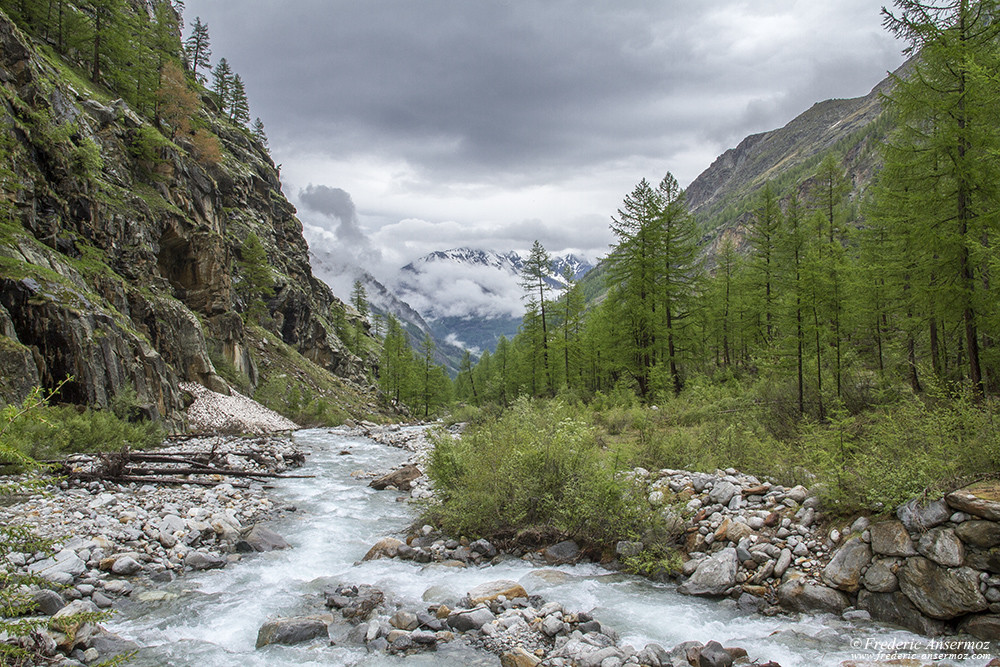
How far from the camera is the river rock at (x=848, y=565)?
6.96 m

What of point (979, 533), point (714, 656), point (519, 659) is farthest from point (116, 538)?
point (979, 533)

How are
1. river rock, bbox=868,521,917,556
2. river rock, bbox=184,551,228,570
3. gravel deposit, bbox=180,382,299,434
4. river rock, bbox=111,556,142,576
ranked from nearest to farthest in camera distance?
river rock, bbox=868,521,917,556 → river rock, bbox=111,556,142,576 → river rock, bbox=184,551,228,570 → gravel deposit, bbox=180,382,299,434

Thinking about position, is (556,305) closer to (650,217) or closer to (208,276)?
(650,217)

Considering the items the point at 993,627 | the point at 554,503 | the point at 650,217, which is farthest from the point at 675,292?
the point at 993,627

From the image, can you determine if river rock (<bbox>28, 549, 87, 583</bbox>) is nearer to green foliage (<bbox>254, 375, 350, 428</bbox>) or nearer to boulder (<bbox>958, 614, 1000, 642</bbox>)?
boulder (<bbox>958, 614, 1000, 642</bbox>)

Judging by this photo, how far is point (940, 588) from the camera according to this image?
20.1ft

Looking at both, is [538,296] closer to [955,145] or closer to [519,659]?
[955,145]

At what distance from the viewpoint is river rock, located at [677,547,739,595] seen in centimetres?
780

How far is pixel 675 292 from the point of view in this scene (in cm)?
2508

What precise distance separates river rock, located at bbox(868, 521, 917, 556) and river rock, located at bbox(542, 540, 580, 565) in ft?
16.0

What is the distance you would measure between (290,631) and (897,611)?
27.5 feet

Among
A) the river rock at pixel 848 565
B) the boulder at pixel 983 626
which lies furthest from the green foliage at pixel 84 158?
the boulder at pixel 983 626

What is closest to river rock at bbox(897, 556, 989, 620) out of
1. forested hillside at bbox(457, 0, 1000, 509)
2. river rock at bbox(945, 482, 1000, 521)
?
river rock at bbox(945, 482, 1000, 521)

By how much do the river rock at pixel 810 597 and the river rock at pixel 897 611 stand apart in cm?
26
